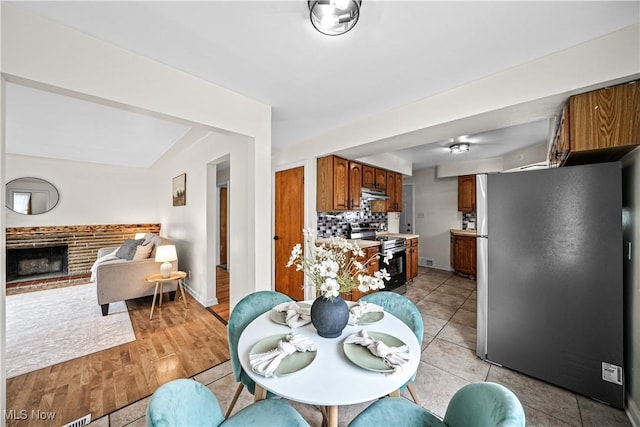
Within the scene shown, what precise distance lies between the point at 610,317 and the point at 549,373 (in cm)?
60

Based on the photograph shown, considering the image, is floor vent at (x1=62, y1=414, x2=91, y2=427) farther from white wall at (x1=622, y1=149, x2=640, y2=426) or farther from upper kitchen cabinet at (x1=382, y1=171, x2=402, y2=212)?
upper kitchen cabinet at (x1=382, y1=171, x2=402, y2=212)

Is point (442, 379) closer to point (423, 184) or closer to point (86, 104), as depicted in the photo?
point (86, 104)

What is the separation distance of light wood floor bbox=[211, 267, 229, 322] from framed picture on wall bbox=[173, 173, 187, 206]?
1666 millimetres

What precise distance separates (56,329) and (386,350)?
12.7 ft

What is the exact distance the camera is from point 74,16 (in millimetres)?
1309

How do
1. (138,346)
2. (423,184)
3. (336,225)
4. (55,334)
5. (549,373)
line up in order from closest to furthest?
1. (549,373)
2. (138,346)
3. (55,334)
4. (336,225)
5. (423,184)

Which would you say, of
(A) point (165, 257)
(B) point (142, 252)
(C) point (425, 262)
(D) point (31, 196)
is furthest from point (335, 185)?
(D) point (31, 196)

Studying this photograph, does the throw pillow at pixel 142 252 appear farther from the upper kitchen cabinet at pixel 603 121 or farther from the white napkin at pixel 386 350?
the upper kitchen cabinet at pixel 603 121

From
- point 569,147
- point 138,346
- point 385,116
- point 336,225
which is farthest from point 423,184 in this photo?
point 138,346

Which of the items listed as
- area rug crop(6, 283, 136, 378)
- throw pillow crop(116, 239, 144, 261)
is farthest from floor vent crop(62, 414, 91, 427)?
throw pillow crop(116, 239, 144, 261)

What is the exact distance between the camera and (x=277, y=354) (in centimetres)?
101

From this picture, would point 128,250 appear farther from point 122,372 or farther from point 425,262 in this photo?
point 425,262

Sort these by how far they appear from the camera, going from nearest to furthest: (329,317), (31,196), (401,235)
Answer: (329,317) < (401,235) < (31,196)

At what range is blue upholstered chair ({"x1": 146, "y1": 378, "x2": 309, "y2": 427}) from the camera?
0.79 metres
